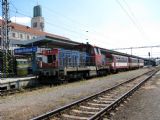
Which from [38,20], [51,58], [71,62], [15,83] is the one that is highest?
[38,20]

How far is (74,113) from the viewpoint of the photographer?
31.4 ft

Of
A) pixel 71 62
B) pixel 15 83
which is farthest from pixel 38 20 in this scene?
pixel 15 83

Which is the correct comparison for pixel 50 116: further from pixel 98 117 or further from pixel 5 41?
pixel 5 41

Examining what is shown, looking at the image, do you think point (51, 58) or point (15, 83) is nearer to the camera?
point (15, 83)

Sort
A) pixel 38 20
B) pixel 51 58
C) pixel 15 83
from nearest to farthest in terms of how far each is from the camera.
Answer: pixel 15 83 → pixel 51 58 → pixel 38 20

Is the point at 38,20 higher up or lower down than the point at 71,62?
higher up

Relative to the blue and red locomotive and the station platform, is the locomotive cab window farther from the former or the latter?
the station platform

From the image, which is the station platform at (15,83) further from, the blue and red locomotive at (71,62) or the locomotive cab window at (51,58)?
Result: the locomotive cab window at (51,58)

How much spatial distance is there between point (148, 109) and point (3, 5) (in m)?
25.5

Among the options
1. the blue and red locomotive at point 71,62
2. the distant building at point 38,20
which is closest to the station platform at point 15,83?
the blue and red locomotive at point 71,62

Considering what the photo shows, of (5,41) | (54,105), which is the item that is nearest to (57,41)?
(5,41)

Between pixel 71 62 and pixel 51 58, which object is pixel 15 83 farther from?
pixel 71 62

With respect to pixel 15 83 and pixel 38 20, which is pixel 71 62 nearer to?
pixel 15 83

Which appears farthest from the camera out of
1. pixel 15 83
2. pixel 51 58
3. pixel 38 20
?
pixel 38 20
